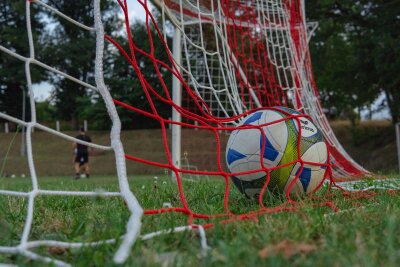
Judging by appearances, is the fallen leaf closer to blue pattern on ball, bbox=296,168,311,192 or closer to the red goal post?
blue pattern on ball, bbox=296,168,311,192

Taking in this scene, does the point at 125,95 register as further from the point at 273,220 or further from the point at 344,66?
the point at 273,220

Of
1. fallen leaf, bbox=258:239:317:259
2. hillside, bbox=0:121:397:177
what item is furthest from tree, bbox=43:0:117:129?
fallen leaf, bbox=258:239:317:259

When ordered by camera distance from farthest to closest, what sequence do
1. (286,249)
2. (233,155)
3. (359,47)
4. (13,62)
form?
(13,62), (359,47), (233,155), (286,249)

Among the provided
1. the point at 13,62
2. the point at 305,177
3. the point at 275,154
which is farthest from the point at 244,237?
the point at 13,62

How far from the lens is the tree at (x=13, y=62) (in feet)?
97.8

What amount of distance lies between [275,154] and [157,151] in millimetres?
20891

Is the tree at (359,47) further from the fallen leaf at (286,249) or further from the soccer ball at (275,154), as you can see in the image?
the fallen leaf at (286,249)

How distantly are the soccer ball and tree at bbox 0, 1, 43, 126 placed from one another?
27.8 meters

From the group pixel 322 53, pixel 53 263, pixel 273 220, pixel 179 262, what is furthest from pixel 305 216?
pixel 322 53

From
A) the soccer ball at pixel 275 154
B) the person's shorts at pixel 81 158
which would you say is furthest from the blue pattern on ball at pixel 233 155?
the person's shorts at pixel 81 158

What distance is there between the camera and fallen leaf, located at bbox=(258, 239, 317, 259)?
1459mm

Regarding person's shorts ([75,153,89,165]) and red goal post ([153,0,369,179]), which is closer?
red goal post ([153,0,369,179])

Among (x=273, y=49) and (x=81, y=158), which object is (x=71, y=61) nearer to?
(x=81, y=158)

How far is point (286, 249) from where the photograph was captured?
150 centimetres
